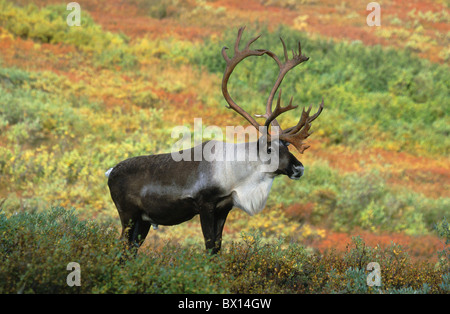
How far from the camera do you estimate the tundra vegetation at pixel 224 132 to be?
18.2 ft

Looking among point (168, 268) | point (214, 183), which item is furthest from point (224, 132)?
point (168, 268)

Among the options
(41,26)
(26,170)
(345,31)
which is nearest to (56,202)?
(26,170)

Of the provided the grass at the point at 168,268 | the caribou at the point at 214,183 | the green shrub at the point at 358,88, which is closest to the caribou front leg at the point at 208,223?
the caribou at the point at 214,183

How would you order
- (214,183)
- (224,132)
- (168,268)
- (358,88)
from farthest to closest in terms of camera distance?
1. (358,88)
2. (224,132)
3. (214,183)
4. (168,268)

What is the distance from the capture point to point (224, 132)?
1841 centimetres

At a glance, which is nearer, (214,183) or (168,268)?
(168,268)

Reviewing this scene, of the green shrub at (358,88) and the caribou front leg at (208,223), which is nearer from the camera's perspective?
the caribou front leg at (208,223)

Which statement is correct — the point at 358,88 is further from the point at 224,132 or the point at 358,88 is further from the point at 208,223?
the point at 208,223

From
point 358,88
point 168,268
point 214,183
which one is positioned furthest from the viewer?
point 358,88

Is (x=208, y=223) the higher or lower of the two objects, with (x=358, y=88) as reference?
higher

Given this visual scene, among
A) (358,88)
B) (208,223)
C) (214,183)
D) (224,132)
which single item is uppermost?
(214,183)

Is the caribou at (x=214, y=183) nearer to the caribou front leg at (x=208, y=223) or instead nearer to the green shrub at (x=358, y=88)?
the caribou front leg at (x=208, y=223)
